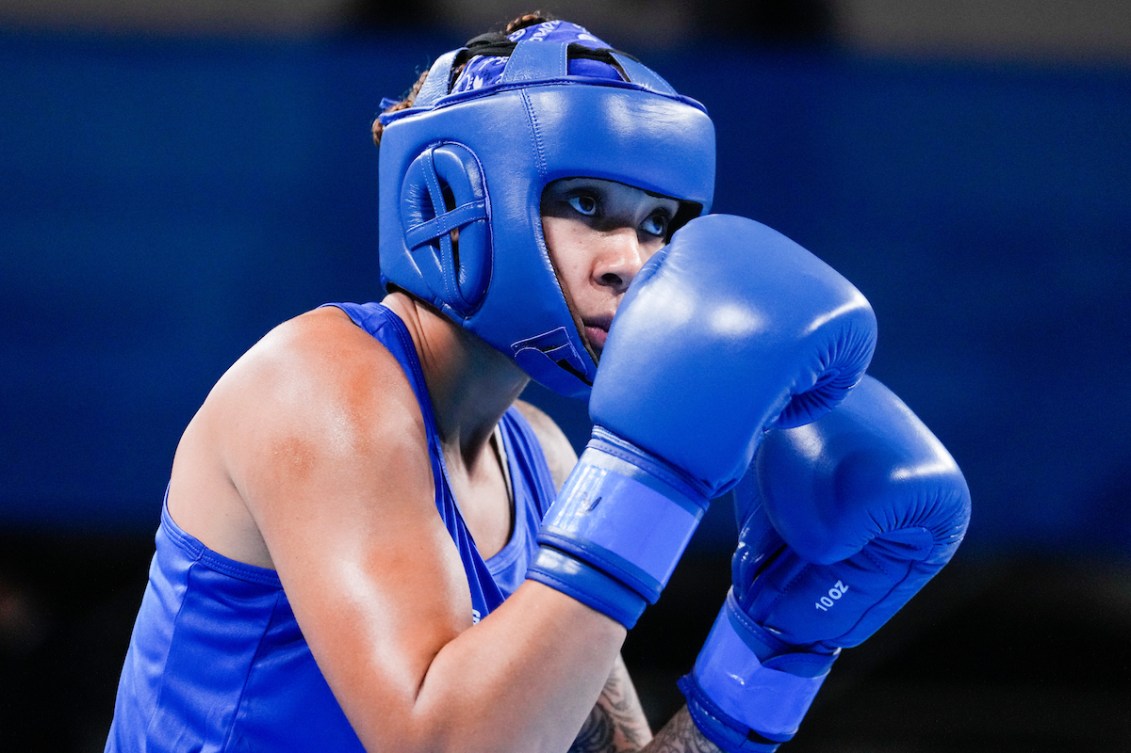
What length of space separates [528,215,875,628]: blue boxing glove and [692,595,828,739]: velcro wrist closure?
58 cm

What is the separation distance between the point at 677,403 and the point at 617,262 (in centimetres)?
36

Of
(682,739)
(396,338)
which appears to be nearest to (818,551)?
(682,739)

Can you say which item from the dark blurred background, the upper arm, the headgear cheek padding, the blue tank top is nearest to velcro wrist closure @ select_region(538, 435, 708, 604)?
the upper arm

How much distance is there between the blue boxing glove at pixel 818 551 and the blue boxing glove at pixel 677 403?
0.31 meters

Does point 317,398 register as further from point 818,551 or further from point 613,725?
point 613,725

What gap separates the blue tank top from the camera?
1.55 m

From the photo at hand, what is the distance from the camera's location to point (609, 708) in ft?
7.06

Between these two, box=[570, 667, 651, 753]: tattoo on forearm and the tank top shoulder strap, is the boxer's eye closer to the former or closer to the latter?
the tank top shoulder strap

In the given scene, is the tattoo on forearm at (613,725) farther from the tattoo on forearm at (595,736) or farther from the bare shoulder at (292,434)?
the bare shoulder at (292,434)

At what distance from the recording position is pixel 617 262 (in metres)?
1.64

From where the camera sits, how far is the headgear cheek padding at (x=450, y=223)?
1.66 metres

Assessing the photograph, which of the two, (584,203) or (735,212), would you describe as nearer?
(584,203)

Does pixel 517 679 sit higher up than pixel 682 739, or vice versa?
pixel 517 679

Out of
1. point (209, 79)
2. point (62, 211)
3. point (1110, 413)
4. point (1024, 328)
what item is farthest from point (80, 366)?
point (1110, 413)
